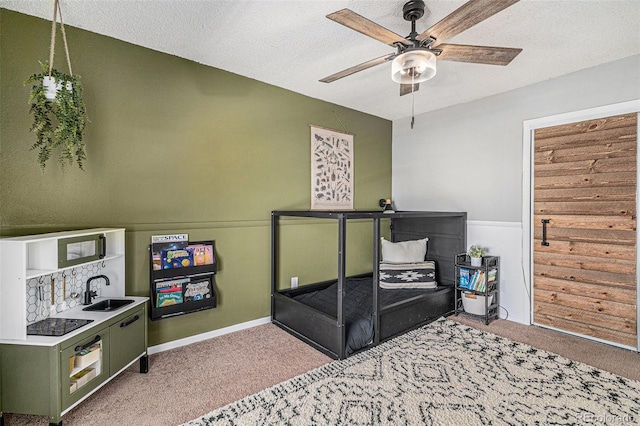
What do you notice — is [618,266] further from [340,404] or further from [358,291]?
[340,404]

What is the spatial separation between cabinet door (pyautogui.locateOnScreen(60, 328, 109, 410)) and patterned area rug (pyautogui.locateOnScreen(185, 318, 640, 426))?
625mm

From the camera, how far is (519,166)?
3.12 m

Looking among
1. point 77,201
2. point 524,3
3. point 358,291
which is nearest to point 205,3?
point 77,201

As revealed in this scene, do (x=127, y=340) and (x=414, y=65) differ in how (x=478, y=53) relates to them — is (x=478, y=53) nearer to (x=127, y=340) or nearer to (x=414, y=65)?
(x=414, y=65)

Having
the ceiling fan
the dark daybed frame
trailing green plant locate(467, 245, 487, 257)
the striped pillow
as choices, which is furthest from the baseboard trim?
the ceiling fan

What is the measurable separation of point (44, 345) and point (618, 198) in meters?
4.04

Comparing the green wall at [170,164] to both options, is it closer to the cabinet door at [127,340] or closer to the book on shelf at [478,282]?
the cabinet door at [127,340]

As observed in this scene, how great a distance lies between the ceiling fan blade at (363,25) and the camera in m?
1.50

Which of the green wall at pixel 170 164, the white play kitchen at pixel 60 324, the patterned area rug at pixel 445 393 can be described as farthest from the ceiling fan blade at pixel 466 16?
the white play kitchen at pixel 60 324

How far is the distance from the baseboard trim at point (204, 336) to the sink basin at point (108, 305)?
0.56 m

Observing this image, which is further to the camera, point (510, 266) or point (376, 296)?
point (510, 266)

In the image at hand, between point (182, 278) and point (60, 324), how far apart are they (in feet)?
2.96

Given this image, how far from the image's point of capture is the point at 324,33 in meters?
2.17

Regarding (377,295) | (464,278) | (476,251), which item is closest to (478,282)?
(464,278)
